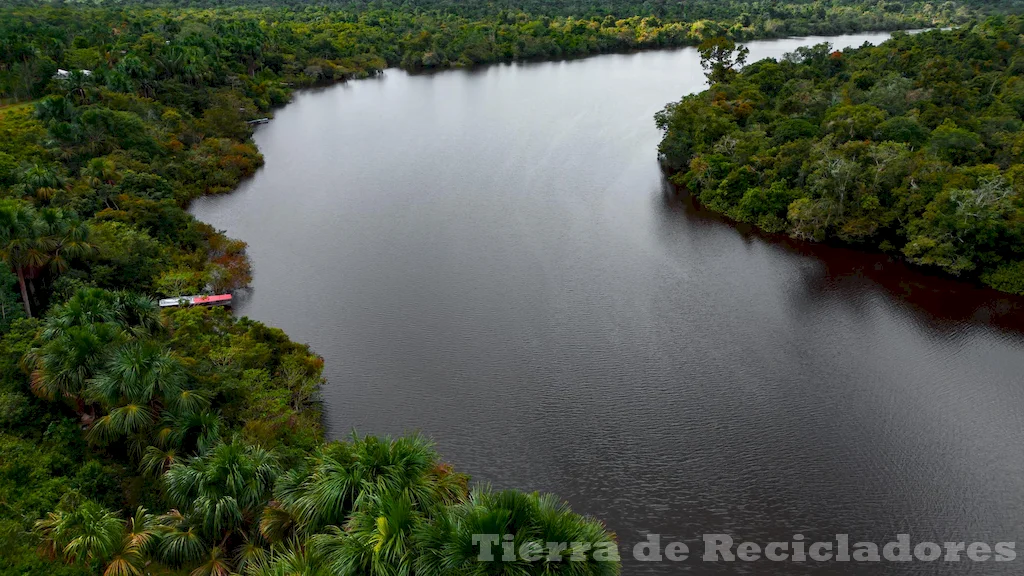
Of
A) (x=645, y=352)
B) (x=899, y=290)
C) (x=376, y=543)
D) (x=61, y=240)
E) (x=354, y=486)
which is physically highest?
(x=376, y=543)

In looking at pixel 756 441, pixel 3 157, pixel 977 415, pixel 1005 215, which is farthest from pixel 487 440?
pixel 3 157

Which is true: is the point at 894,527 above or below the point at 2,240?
below

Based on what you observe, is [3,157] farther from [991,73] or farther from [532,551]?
[991,73]

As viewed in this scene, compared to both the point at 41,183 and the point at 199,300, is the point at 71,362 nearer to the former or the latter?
the point at 199,300

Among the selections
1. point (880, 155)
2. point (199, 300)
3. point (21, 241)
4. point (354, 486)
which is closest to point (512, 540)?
point (354, 486)

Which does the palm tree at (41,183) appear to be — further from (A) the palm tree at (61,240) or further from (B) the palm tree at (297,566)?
(B) the palm tree at (297,566)

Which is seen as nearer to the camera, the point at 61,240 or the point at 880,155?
the point at 61,240
